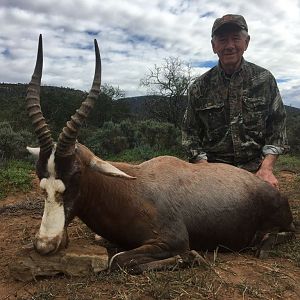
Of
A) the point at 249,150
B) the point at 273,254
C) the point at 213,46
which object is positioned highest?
the point at 213,46

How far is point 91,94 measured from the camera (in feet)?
13.8

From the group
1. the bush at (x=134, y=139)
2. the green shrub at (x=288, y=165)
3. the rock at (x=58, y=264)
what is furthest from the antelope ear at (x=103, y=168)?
the bush at (x=134, y=139)

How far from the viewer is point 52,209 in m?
3.89

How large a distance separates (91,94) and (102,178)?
811mm

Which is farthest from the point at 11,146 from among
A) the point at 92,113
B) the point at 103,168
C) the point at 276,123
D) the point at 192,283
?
the point at 92,113

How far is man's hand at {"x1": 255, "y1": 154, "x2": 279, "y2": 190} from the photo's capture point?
552 centimetres

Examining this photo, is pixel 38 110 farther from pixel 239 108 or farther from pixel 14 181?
pixel 14 181

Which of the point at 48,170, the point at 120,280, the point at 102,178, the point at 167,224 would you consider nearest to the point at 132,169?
the point at 102,178

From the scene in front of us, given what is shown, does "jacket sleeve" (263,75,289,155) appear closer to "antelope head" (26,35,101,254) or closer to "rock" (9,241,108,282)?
"antelope head" (26,35,101,254)

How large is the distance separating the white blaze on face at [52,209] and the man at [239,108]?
8.65ft

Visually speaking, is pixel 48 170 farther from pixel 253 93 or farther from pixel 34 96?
pixel 253 93

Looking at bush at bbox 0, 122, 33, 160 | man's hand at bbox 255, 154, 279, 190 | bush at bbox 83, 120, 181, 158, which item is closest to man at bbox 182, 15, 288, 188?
man's hand at bbox 255, 154, 279, 190

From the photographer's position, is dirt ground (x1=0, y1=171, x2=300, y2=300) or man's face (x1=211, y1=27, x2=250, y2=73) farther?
man's face (x1=211, y1=27, x2=250, y2=73)

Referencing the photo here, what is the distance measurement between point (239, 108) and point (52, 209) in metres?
3.21
